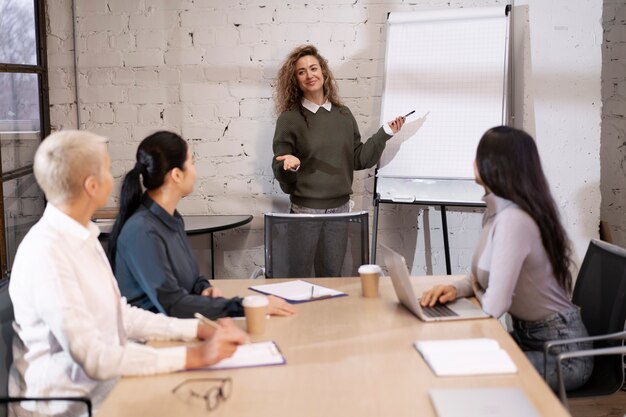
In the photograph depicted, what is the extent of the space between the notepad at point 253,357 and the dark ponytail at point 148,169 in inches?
23.8

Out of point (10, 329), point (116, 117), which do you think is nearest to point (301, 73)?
point (116, 117)

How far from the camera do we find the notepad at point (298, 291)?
237cm

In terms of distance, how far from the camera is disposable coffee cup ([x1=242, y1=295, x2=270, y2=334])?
1.96 meters

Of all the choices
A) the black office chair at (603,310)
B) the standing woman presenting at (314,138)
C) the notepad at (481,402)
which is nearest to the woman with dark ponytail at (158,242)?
the notepad at (481,402)

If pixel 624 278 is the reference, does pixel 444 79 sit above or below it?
above

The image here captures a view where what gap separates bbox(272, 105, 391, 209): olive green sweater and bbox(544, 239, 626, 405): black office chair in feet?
4.60

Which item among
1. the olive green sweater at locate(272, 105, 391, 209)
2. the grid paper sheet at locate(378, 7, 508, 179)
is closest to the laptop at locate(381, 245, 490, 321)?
the olive green sweater at locate(272, 105, 391, 209)

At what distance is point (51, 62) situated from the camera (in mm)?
3961

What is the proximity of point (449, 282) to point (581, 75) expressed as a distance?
161 cm

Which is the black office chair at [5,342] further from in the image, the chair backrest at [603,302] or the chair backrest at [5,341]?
the chair backrest at [603,302]

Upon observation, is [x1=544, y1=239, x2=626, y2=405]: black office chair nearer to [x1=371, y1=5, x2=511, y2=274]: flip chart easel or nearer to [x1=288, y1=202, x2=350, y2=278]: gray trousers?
[x1=288, y1=202, x2=350, y2=278]: gray trousers

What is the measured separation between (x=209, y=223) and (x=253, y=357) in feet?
6.55

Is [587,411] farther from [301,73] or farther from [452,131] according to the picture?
[301,73]

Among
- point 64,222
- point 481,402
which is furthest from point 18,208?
point 481,402
